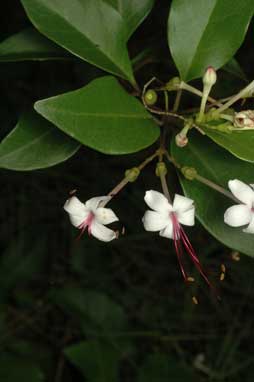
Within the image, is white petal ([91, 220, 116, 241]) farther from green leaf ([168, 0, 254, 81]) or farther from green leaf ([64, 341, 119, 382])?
green leaf ([64, 341, 119, 382])

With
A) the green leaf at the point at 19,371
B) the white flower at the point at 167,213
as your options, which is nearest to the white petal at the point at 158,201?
the white flower at the point at 167,213

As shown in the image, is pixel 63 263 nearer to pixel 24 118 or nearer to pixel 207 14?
pixel 24 118

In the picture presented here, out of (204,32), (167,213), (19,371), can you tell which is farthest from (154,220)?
(19,371)

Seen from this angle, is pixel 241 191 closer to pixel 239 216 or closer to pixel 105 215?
pixel 239 216

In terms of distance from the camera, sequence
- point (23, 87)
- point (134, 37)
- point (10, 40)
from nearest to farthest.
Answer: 1. point (10, 40)
2. point (134, 37)
3. point (23, 87)

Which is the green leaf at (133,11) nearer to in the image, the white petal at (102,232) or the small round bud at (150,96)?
the small round bud at (150,96)

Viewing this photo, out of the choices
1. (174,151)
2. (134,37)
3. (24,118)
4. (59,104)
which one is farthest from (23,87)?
(59,104)
